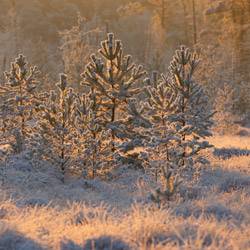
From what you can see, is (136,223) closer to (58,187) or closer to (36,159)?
(58,187)

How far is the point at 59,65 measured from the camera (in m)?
43.3

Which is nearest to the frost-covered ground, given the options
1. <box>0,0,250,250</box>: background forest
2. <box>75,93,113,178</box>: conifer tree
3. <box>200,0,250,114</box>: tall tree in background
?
<box>0,0,250,250</box>: background forest

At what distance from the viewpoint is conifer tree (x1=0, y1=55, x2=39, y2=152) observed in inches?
476

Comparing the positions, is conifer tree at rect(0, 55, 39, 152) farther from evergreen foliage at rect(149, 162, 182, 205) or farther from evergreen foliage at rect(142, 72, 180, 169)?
evergreen foliage at rect(149, 162, 182, 205)

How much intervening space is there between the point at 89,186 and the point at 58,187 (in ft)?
2.84

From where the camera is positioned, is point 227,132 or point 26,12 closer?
point 227,132

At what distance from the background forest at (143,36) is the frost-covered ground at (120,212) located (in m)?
12.0

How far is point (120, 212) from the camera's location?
6188 millimetres

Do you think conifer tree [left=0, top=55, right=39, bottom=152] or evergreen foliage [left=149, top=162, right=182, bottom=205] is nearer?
evergreen foliage [left=149, top=162, right=182, bottom=205]

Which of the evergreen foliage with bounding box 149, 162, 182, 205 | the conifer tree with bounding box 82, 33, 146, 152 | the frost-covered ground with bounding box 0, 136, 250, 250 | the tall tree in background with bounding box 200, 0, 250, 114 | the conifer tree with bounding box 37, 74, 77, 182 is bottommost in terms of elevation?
the frost-covered ground with bounding box 0, 136, 250, 250

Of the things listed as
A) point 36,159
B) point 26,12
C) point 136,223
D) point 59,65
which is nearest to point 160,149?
point 36,159

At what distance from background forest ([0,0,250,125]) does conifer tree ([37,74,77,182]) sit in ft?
41.0

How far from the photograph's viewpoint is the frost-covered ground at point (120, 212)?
4.39 m

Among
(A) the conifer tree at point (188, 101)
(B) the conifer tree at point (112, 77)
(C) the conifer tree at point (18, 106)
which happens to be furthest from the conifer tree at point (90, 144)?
(C) the conifer tree at point (18, 106)
